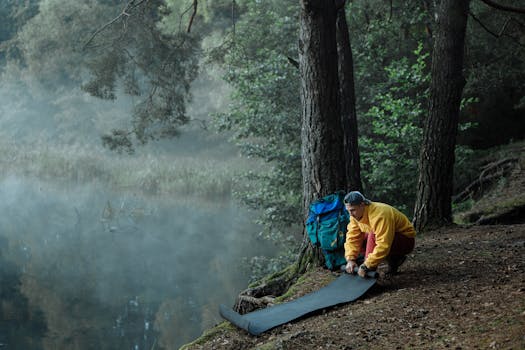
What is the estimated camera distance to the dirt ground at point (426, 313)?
3.89 m

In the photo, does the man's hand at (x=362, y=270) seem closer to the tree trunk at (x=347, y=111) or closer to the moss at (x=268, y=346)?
the moss at (x=268, y=346)

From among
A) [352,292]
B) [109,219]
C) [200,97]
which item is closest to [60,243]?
[109,219]

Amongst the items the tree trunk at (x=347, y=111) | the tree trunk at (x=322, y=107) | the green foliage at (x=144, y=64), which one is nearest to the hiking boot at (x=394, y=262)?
the tree trunk at (x=322, y=107)

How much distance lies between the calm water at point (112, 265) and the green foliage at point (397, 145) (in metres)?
4.42

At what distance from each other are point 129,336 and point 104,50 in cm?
586

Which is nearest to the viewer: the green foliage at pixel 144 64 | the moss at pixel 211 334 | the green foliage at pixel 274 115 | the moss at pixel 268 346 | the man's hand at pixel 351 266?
the moss at pixel 268 346

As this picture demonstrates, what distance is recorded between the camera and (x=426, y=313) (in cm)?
448

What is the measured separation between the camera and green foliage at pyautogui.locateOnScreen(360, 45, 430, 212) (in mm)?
10914

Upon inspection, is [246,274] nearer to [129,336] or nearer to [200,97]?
[129,336]

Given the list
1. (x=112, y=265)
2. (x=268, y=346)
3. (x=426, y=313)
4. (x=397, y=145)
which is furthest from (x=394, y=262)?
(x=112, y=265)

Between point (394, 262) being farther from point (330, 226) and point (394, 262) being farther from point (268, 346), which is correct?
point (268, 346)

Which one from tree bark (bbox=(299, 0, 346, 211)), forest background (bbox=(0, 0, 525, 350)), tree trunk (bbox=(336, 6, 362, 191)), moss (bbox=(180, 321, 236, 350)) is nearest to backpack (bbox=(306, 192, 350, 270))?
tree bark (bbox=(299, 0, 346, 211))

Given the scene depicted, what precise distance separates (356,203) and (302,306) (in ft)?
3.36

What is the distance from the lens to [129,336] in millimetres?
11422
